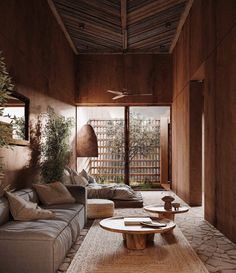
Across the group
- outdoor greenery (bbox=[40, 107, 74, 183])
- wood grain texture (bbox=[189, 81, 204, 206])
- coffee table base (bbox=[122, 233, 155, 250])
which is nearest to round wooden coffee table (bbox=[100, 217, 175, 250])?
coffee table base (bbox=[122, 233, 155, 250])

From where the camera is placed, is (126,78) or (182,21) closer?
(182,21)

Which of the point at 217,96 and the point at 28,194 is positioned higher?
the point at 217,96

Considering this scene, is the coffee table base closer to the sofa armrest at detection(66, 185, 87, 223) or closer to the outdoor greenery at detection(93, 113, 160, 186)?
the sofa armrest at detection(66, 185, 87, 223)

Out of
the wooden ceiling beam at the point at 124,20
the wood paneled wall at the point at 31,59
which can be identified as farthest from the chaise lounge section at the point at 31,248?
the wooden ceiling beam at the point at 124,20

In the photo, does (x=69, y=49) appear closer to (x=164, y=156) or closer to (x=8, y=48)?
(x=164, y=156)

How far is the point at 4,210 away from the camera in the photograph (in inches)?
149

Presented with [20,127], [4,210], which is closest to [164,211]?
[4,210]

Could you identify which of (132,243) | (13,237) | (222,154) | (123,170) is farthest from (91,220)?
(123,170)

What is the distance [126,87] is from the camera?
10.2 m

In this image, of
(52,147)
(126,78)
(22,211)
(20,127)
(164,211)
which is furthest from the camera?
(126,78)

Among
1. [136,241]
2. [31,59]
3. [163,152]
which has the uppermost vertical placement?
[31,59]

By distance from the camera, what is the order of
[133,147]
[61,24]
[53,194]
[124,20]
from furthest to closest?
[133,147]
[61,24]
[124,20]
[53,194]

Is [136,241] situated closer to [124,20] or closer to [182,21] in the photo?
[124,20]

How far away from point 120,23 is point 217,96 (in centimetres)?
361
